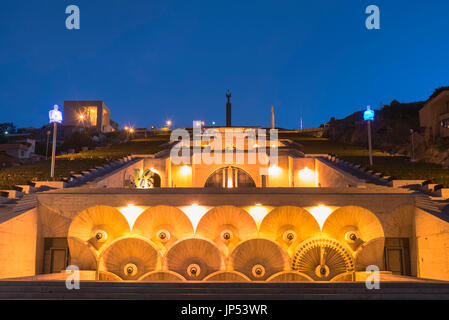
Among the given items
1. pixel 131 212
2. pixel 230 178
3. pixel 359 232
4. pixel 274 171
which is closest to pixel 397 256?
pixel 359 232

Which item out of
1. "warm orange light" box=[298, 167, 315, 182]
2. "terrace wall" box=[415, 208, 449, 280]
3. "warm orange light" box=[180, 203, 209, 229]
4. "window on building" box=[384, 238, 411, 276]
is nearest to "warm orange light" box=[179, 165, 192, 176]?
"warm orange light" box=[298, 167, 315, 182]

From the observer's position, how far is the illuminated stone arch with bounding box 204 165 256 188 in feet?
73.8

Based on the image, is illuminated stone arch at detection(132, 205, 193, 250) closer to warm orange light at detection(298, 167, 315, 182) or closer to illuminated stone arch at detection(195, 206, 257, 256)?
illuminated stone arch at detection(195, 206, 257, 256)

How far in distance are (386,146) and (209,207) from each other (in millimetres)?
32135

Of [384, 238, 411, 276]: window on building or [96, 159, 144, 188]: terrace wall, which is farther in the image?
[96, 159, 144, 188]: terrace wall

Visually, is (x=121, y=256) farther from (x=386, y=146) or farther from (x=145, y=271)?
(x=386, y=146)

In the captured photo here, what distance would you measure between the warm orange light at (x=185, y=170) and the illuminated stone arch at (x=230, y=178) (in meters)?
1.34

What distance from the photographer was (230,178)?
74.1 ft

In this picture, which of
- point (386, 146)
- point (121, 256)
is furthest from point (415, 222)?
point (386, 146)

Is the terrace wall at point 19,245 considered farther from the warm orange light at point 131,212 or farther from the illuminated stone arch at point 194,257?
the illuminated stone arch at point 194,257

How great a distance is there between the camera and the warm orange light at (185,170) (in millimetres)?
22859

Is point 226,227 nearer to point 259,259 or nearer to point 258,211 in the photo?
point 258,211

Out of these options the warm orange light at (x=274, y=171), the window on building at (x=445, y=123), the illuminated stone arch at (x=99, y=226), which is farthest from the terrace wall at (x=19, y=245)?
the window on building at (x=445, y=123)

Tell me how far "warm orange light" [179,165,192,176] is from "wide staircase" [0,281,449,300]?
1509 cm
